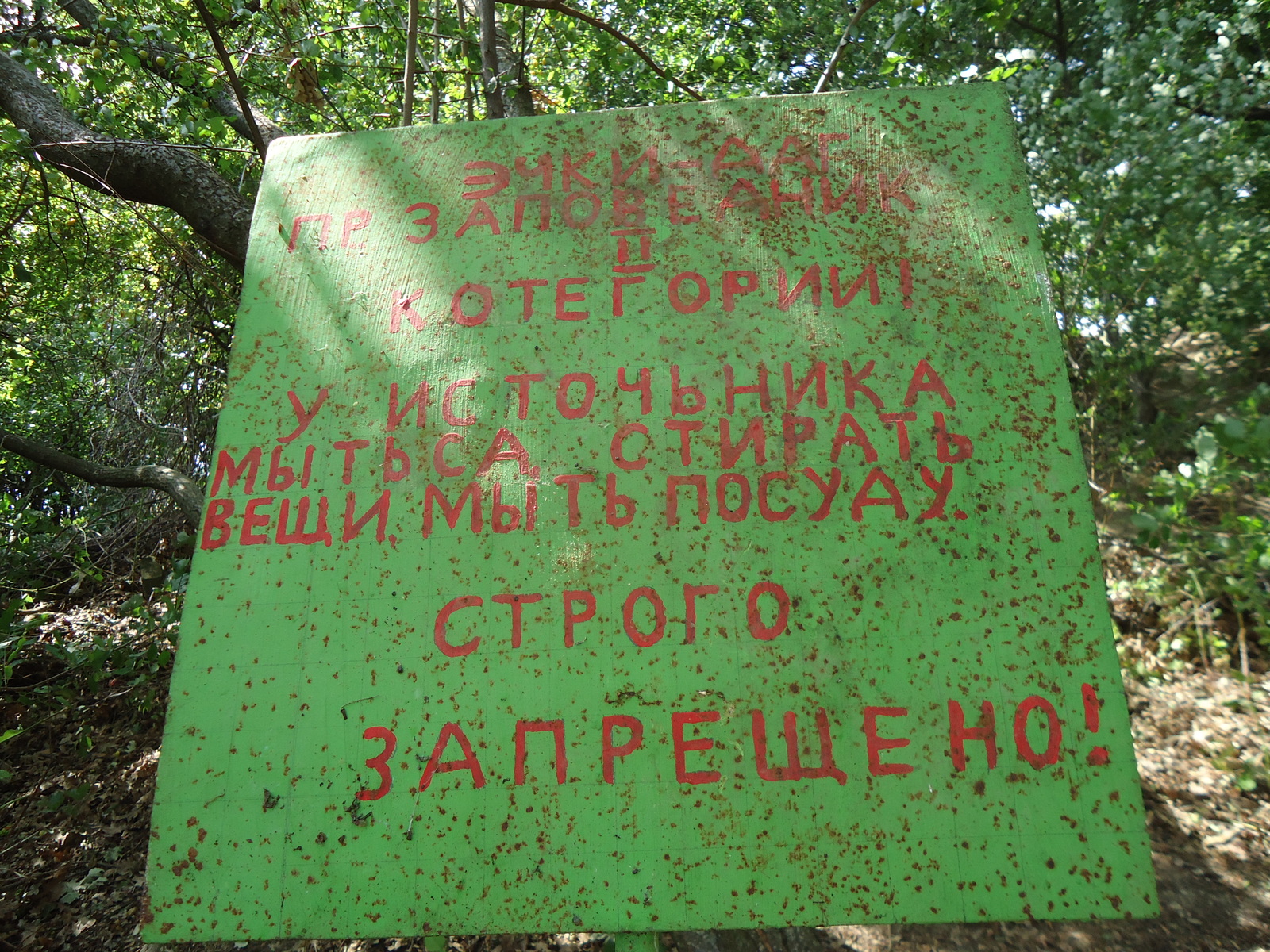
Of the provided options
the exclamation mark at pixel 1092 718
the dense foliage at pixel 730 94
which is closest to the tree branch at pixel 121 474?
the dense foliage at pixel 730 94

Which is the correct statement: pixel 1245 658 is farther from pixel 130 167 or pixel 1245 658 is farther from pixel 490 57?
pixel 130 167

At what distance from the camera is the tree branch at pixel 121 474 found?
290 centimetres

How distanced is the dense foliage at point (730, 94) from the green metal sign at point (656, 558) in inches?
56.8

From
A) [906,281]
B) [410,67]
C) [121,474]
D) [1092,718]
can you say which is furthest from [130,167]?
[1092,718]

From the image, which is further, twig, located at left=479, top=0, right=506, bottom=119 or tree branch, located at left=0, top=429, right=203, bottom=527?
tree branch, located at left=0, top=429, right=203, bottom=527

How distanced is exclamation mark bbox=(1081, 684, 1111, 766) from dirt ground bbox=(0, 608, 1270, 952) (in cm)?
142

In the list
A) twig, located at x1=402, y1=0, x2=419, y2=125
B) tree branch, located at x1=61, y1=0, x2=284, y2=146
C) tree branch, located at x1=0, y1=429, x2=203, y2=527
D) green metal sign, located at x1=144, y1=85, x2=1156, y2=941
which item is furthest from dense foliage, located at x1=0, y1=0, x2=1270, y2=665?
green metal sign, located at x1=144, y1=85, x2=1156, y2=941

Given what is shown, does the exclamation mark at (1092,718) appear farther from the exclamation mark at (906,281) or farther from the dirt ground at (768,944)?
the dirt ground at (768,944)

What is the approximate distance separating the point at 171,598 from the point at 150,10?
3.04 m

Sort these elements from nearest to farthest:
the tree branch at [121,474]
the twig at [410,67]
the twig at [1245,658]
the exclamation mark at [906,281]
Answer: the exclamation mark at [906,281] → the twig at [410,67] → the tree branch at [121,474] → the twig at [1245,658]

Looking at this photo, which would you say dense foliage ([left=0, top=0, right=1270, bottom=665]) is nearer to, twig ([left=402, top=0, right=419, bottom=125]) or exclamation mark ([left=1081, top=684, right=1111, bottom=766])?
twig ([left=402, top=0, right=419, bottom=125])

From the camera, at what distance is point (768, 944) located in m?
2.18

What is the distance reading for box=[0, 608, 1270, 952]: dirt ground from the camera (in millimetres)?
2574

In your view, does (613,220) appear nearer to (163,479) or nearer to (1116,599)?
(163,479)
